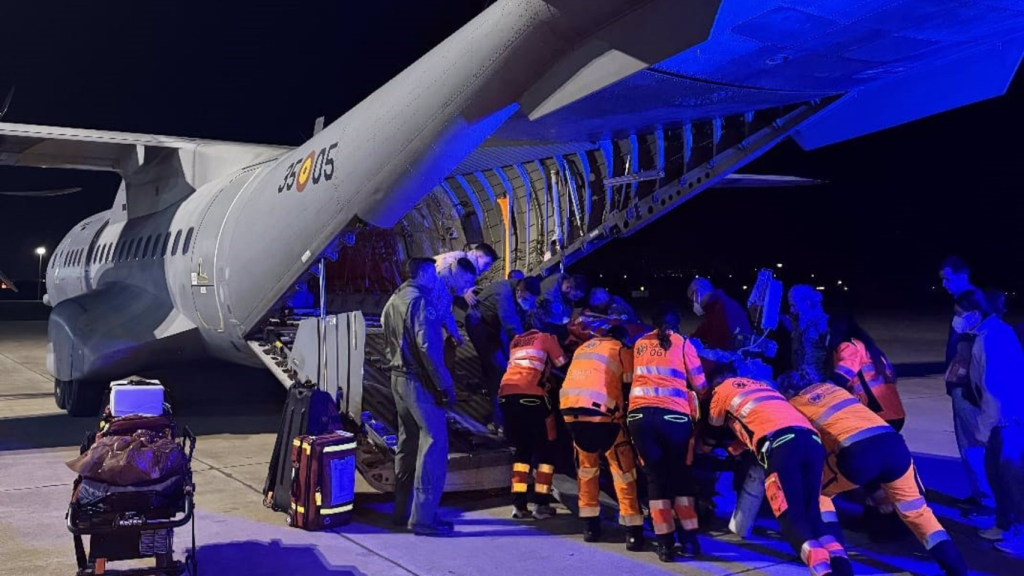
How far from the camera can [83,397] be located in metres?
11.6

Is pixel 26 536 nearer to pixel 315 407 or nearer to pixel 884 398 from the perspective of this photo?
pixel 315 407

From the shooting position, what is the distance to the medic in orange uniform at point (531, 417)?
6719 millimetres

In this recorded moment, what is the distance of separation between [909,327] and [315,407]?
25.8 meters

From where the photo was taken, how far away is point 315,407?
266 inches

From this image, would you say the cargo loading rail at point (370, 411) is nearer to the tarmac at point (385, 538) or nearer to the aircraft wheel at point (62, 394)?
the tarmac at point (385, 538)

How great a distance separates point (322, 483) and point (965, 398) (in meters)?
5.19

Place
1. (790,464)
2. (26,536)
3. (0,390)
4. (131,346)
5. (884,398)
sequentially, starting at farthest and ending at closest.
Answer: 1. (0,390)
2. (131,346)
3. (884,398)
4. (26,536)
5. (790,464)

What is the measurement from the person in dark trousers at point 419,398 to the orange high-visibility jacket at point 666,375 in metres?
1.50

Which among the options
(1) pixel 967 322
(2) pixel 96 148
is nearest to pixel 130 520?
(1) pixel 967 322

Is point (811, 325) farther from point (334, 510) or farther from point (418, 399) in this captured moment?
point (334, 510)

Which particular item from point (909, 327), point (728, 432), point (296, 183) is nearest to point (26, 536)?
point (296, 183)

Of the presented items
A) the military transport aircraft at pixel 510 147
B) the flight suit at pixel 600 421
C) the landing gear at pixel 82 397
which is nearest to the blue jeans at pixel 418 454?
the flight suit at pixel 600 421

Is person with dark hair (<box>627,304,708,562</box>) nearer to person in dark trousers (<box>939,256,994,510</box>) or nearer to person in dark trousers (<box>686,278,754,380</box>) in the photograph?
person in dark trousers (<box>686,278,754,380</box>)

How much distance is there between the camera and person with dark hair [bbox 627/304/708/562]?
5.62 metres
